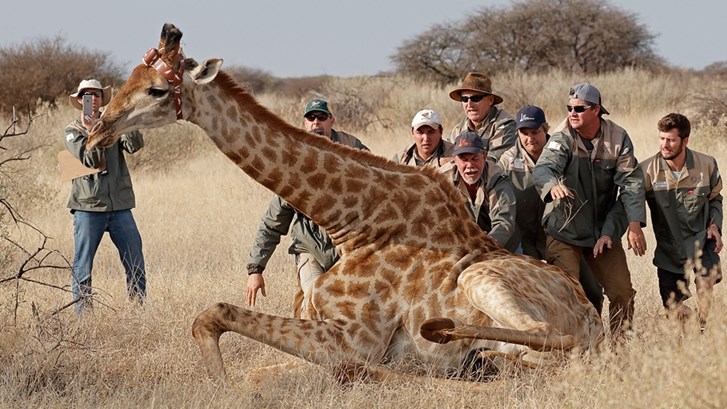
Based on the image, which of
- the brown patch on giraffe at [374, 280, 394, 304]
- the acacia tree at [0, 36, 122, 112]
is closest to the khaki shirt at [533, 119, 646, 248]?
the brown patch on giraffe at [374, 280, 394, 304]

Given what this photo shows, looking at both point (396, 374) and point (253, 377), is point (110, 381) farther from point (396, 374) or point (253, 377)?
point (396, 374)

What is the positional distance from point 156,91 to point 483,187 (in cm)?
249

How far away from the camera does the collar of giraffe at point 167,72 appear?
609 centimetres

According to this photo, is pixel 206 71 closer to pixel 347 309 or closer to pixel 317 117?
pixel 347 309

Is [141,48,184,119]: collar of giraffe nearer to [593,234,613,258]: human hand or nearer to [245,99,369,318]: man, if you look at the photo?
[245,99,369,318]: man

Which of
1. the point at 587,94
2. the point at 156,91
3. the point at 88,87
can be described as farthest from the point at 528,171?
the point at 88,87

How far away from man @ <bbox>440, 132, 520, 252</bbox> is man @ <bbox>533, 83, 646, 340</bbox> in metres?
0.29

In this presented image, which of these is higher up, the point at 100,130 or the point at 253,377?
the point at 100,130

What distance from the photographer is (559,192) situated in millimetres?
7141

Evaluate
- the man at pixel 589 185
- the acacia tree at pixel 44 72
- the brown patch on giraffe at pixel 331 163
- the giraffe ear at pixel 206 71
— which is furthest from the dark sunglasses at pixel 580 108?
the acacia tree at pixel 44 72

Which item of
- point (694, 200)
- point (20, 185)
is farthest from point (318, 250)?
point (20, 185)

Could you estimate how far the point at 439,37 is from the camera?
39719mm

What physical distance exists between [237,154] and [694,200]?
3471mm

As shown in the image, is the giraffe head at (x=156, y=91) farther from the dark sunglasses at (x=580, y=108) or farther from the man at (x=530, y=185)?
the dark sunglasses at (x=580, y=108)
